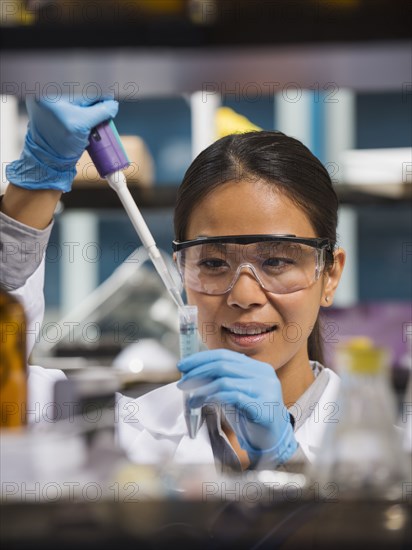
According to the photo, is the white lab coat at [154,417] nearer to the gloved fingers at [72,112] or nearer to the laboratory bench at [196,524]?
the gloved fingers at [72,112]

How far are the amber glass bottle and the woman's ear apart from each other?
0.72 m

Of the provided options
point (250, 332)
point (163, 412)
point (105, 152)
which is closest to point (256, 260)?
point (250, 332)

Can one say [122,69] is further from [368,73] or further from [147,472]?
[147,472]

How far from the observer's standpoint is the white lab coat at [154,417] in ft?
4.80

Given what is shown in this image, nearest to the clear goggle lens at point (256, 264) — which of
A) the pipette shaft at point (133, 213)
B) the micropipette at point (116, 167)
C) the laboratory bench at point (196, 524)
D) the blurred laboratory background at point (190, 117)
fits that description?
the pipette shaft at point (133, 213)

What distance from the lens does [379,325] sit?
345cm

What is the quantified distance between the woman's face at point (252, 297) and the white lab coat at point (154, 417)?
0.17 metres

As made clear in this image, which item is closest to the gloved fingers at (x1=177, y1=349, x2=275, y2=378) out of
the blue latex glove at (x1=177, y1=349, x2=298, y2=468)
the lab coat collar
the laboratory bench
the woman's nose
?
the blue latex glove at (x1=177, y1=349, x2=298, y2=468)

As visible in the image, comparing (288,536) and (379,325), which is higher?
(379,325)

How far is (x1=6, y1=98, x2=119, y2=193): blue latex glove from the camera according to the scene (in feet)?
3.77

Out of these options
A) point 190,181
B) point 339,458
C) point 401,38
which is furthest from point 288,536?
point 190,181

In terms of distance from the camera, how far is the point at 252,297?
138 centimetres

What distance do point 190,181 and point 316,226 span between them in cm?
30

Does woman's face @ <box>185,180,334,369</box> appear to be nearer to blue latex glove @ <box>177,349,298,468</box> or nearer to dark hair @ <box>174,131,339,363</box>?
dark hair @ <box>174,131,339,363</box>
